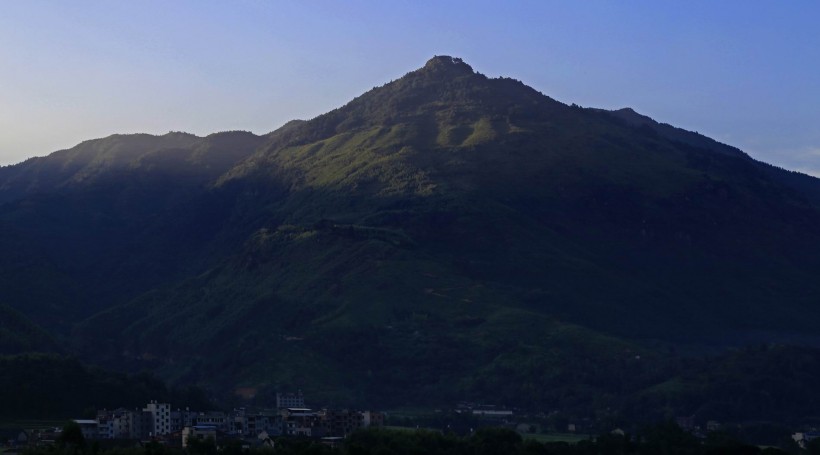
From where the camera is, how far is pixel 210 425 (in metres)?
122

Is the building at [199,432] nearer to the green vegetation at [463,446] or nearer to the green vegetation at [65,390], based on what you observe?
the green vegetation at [463,446]

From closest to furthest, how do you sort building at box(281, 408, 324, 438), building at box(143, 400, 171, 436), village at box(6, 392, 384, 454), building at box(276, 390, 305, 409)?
village at box(6, 392, 384, 454), building at box(143, 400, 171, 436), building at box(281, 408, 324, 438), building at box(276, 390, 305, 409)

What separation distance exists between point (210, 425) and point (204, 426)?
1829 mm

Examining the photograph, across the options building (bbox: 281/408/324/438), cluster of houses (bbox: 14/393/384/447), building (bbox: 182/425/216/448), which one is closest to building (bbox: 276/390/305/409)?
cluster of houses (bbox: 14/393/384/447)

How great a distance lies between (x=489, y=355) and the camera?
180 metres

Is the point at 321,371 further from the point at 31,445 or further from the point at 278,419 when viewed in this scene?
the point at 31,445

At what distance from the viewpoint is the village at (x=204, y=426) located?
109750mm

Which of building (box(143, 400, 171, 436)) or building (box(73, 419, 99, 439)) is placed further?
building (box(143, 400, 171, 436))

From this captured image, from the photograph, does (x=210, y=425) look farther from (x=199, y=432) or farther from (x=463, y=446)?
(x=463, y=446)

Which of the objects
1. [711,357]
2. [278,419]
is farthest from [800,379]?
[278,419]

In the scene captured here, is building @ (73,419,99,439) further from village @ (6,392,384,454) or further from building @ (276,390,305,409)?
building @ (276,390,305,409)

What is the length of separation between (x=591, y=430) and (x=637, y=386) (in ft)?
66.4

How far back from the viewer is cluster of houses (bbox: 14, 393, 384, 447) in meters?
113

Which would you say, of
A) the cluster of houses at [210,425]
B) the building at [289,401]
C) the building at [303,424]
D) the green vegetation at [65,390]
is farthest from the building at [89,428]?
the building at [289,401]
